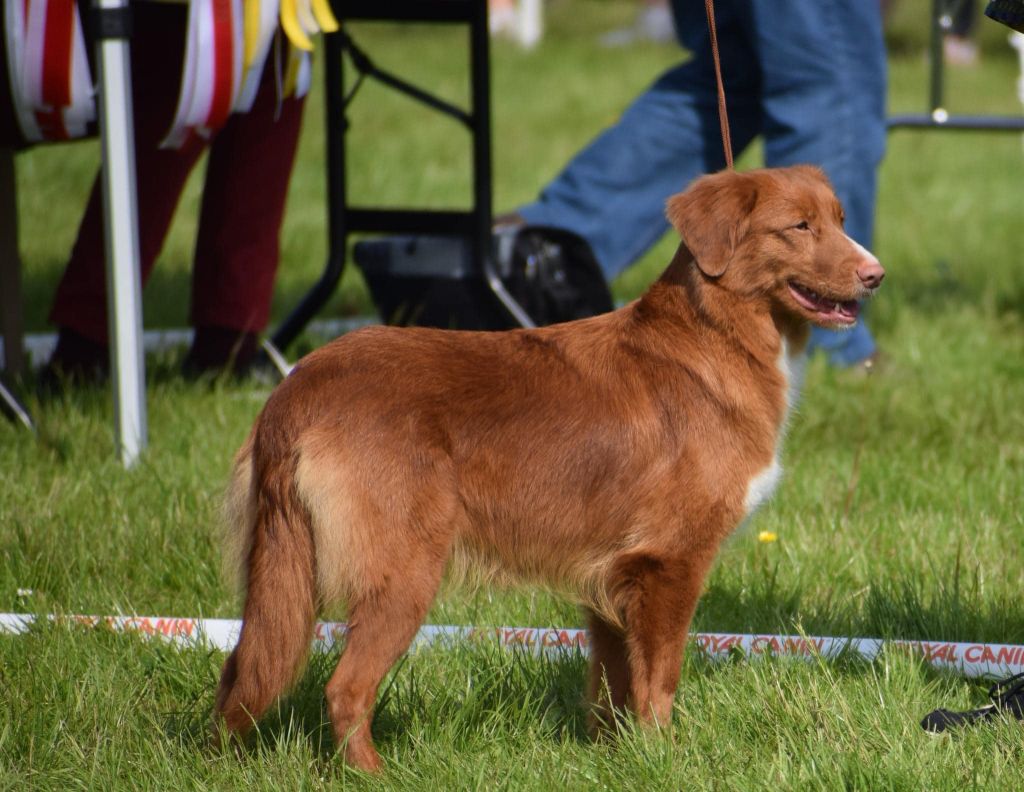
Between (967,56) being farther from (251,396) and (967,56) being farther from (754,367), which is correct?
(754,367)

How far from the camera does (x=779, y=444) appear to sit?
2.71 m

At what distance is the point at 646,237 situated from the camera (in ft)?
17.9

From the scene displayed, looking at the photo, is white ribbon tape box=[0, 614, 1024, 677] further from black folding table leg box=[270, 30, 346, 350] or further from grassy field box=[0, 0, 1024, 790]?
black folding table leg box=[270, 30, 346, 350]

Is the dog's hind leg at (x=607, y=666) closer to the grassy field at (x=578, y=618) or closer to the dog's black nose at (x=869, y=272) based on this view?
the grassy field at (x=578, y=618)

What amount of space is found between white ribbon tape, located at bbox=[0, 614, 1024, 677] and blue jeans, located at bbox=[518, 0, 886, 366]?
2154mm

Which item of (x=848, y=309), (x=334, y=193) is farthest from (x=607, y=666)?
(x=334, y=193)

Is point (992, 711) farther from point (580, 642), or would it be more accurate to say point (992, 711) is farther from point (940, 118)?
point (940, 118)

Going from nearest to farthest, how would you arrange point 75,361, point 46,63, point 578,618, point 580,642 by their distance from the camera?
1. point 580,642
2. point 578,618
3. point 46,63
4. point 75,361

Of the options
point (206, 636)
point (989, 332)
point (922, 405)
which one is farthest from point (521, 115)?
point (206, 636)

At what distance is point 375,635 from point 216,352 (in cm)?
292

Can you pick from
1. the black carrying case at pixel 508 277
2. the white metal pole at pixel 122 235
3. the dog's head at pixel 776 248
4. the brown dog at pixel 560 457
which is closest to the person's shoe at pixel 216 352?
the black carrying case at pixel 508 277

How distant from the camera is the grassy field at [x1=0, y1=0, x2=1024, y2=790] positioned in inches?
99.9

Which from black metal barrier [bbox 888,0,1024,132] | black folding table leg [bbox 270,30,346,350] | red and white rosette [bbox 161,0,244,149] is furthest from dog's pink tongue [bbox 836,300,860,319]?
black metal barrier [bbox 888,0,1024,132]

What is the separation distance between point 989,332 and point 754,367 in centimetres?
365
